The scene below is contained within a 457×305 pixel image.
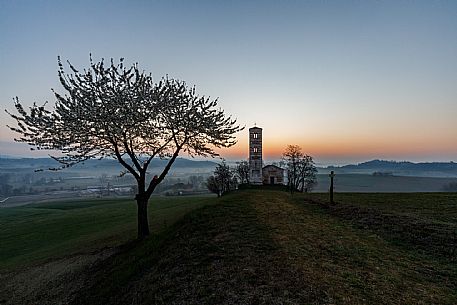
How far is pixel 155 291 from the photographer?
9500 millimetres

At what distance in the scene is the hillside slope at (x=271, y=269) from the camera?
7.67 metres

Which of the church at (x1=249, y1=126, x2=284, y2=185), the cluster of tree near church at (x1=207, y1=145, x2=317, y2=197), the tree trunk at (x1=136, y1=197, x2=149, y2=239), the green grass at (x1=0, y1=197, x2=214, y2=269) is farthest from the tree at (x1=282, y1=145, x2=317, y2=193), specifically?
the tree trunk at (x1=136, y1=197, x2=149, y2=239)

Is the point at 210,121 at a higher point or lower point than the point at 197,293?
higher

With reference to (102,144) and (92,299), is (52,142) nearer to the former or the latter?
(102,144)

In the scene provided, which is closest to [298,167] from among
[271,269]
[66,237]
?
[66,237]

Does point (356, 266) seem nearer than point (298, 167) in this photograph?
Yes

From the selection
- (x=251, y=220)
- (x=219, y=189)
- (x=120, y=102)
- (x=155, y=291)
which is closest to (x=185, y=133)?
(x=120, y=102)

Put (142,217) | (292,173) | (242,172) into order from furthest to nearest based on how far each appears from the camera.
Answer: (242,172), (292,173), (142,217)

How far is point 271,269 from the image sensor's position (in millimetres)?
9156

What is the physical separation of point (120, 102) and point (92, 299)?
10.5m

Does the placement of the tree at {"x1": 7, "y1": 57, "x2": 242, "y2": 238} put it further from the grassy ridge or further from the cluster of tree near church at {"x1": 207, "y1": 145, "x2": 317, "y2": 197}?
the cluster of tree near church at {"x1": 207, "y1": 145, "x2": 317, "y2": 197}

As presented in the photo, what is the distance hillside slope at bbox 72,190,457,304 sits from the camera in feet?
25.2

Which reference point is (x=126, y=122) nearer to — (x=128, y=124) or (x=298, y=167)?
(x=128, y=124)

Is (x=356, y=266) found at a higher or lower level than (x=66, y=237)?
higher
